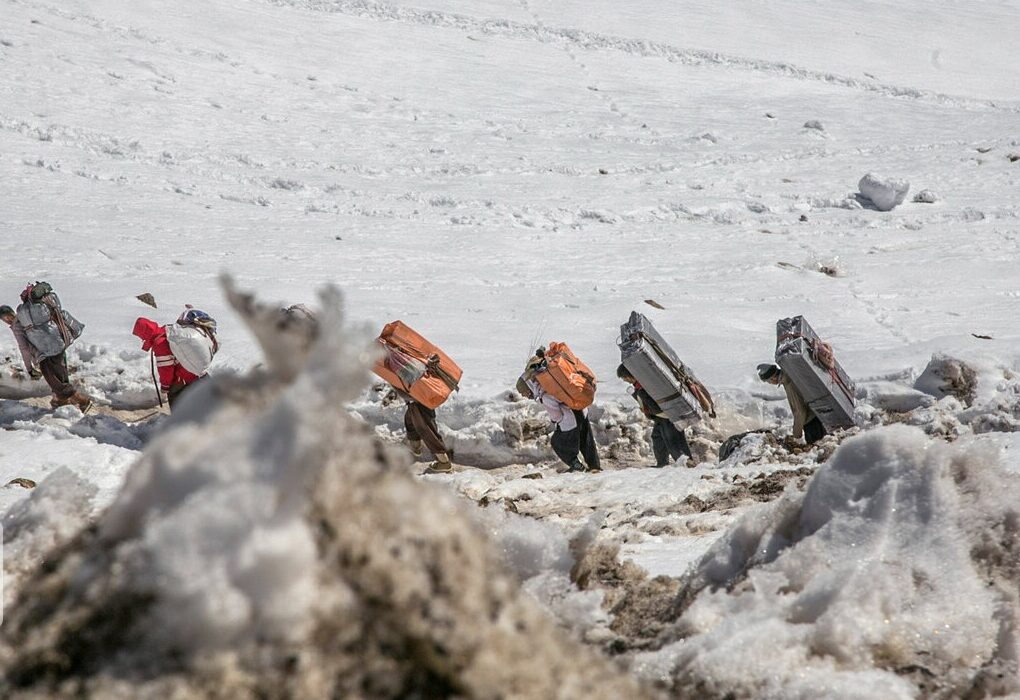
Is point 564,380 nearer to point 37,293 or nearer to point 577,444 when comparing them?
point 577,444

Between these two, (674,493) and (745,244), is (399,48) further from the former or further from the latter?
(674,493)

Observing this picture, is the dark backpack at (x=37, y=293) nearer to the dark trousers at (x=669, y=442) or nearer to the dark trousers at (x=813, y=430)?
the dark trousers at (x=669, y=442)

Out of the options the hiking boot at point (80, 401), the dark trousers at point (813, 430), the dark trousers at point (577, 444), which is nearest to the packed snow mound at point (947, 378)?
the dark trousers at point (813, 430)

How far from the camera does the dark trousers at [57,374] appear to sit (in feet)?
31.5

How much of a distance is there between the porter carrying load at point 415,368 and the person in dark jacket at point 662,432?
1603 millimetres

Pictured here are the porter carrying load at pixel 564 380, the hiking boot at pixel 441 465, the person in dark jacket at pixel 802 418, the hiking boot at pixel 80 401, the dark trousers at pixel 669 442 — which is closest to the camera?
the person in dark jacket at pixel 802 418

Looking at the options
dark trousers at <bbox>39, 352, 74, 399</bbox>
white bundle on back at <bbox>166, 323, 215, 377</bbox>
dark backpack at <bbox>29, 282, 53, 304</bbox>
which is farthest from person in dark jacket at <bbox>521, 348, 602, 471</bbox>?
dark backpack at <bbox>29, 282, 53, 304</bbox>

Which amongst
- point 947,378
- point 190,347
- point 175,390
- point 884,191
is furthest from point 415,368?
point 884,191

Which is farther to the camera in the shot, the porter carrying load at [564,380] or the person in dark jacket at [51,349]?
the person in dark jacket at [51,349]

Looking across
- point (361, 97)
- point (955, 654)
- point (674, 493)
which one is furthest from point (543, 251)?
point (955, 654)

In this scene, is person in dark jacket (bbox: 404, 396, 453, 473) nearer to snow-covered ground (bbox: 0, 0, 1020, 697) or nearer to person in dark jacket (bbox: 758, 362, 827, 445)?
snow-covered ground (bbox: 0, 0, 1020, 697)

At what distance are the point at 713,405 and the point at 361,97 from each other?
13.5 metres

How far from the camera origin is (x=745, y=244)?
15.5 m

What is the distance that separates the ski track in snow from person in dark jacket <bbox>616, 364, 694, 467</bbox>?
17.3 metres
